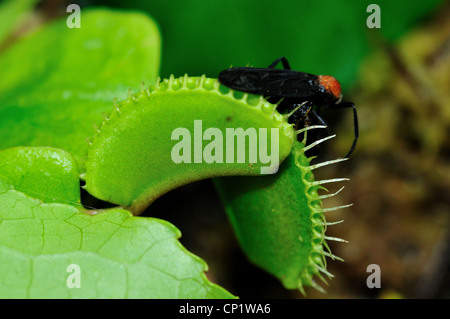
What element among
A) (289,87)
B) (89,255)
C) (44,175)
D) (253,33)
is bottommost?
(89,255)

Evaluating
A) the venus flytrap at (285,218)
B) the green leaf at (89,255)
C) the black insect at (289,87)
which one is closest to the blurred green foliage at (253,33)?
the black insect at (289,87)

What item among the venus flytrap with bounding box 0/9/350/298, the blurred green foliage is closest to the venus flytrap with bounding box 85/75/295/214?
the venus flytrap with bounding box 0/9/350/298

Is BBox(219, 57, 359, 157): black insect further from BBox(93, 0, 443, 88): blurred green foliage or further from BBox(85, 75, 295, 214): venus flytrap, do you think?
BBox(93, 0, 443, 88): blurred green foliage

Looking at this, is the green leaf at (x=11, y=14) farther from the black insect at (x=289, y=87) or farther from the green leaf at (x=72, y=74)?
the black insect at (x=289, y=87)

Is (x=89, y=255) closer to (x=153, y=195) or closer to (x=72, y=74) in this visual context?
(x=153, y=195)

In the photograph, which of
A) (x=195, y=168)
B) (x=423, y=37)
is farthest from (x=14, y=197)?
(x=423, y=37)

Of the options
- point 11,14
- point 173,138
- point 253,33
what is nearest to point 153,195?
point 173,138
